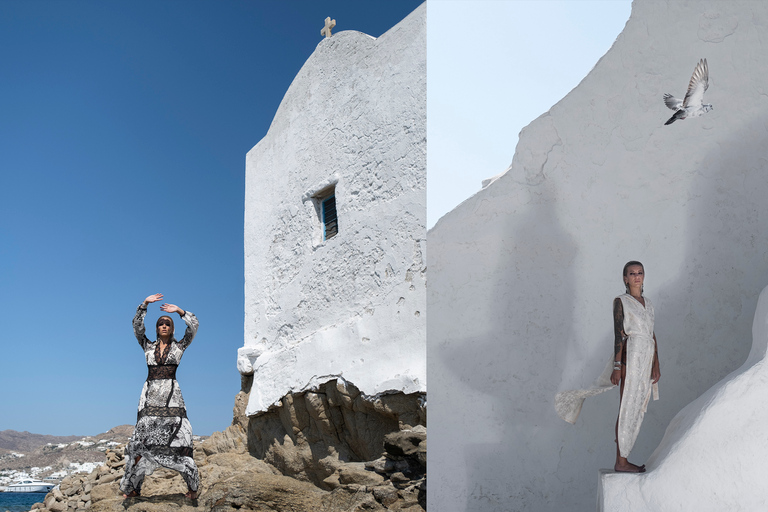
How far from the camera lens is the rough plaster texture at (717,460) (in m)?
3.42

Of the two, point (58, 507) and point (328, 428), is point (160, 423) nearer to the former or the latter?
point (328, 428)

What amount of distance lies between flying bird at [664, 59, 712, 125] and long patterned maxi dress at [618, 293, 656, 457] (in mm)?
1872

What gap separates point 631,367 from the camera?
12.9 feet

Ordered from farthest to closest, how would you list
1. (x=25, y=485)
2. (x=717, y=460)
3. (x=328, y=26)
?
(x=25, y=485)
(x=328, y=26)
(x=717, y=460)

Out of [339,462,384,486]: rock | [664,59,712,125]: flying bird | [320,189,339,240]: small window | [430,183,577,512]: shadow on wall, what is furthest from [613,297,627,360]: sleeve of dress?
[320,189,339,240]: small window

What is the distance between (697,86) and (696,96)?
2.9 inches

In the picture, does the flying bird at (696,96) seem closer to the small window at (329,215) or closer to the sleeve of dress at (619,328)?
the sleeve of dress at (619,328)

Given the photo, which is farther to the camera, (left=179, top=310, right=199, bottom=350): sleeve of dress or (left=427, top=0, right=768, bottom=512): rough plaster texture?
(left=179, top=310, right=199, bottom=350): sleeve of dress

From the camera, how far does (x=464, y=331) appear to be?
18.5ft

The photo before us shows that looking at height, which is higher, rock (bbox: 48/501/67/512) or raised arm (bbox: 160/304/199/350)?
raised arm (bbox: 160/304/199/350)

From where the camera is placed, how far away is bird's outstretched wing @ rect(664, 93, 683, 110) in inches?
197

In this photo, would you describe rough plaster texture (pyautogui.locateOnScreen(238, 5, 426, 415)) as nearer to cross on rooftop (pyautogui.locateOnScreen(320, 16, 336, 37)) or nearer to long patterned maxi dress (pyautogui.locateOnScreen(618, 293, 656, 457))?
cross on rooftop (pyautogui.locateOnScreen(320, 16, 336, 37))

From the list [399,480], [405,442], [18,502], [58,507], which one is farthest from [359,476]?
[18,502]

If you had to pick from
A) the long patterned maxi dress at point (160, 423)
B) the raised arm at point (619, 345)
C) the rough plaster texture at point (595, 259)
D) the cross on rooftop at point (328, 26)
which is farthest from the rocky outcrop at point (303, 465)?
the cross on rooftop at point (328, 26)
